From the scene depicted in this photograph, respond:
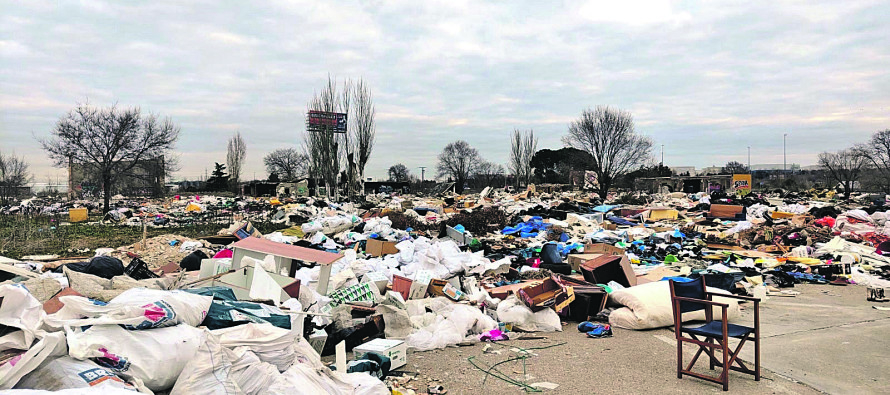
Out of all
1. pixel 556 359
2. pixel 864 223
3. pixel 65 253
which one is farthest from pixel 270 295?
pixel 864 223

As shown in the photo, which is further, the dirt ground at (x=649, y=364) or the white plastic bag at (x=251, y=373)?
the dirt ground at (x=649, y=364)

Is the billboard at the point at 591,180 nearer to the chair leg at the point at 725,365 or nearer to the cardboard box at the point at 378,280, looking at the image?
the cardboard box at the point at 378,280

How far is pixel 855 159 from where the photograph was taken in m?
41.6

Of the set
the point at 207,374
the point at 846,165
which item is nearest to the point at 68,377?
the point at 207,374

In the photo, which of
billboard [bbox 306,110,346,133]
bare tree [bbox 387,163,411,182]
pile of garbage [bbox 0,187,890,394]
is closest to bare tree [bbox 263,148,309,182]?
bare tree [bbox 387,163,411,182]

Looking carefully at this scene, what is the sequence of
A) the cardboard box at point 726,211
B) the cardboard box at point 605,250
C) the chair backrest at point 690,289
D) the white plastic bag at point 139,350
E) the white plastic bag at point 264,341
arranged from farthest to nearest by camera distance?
the cardboard box at point 726,211, the cardboard box at point 605,250, the chair backrest at point 690,289, the white plastic bag at point 264,341, the white plastic bag at point 139,350

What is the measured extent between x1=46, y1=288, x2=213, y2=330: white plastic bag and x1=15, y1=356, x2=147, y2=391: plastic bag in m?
0.30

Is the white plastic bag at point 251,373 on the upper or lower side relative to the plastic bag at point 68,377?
lower

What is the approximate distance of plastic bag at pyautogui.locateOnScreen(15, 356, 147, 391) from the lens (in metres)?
2.37

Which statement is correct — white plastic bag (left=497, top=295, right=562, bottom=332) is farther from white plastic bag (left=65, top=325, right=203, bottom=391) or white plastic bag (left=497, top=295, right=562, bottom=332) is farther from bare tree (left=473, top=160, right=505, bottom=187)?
bare tree (left=473, top=160, right=505, bottom=187)

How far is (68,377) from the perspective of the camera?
2.43 meters

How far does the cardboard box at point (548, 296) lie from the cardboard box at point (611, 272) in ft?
4.04

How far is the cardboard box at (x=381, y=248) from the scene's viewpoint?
Result: 31.2ft

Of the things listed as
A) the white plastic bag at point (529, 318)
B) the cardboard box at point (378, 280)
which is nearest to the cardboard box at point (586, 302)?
the white plastic bag at point (529, 318)
